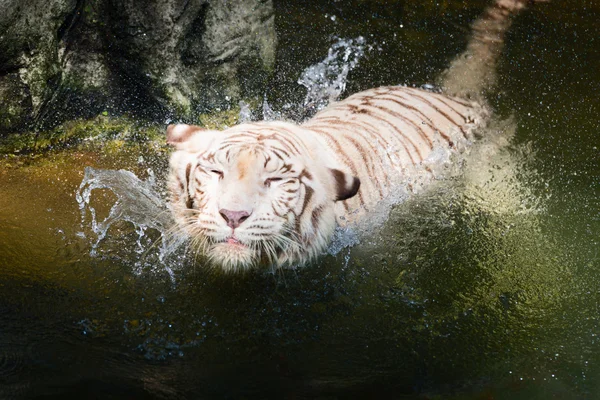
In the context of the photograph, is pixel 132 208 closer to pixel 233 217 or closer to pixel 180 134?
pixel 180 134

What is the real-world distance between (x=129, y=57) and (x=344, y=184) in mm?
1482

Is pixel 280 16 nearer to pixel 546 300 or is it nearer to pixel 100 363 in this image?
pixel 546 300

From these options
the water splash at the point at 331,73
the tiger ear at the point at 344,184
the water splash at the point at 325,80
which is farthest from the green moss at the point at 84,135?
the tiger ear at the point at 344,184

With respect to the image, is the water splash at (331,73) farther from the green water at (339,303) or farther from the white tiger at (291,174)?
the green water at (339,303)

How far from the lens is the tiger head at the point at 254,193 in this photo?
2117 mm

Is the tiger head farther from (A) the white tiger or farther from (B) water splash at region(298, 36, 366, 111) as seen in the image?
(B) water splash at region(298, 36, 366, 111)

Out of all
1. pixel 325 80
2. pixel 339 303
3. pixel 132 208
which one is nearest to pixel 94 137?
pixel 132 208

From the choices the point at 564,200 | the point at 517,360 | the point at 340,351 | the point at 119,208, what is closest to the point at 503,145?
the point at 564,200

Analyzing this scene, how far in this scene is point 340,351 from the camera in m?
2.13

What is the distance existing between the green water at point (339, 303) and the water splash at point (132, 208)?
0.04 meters

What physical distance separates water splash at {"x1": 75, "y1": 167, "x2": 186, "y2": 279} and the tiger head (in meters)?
0.20

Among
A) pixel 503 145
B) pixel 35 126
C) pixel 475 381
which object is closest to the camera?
pixel 475 381

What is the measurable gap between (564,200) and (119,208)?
1.99 meters

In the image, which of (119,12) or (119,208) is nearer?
(119,208)
